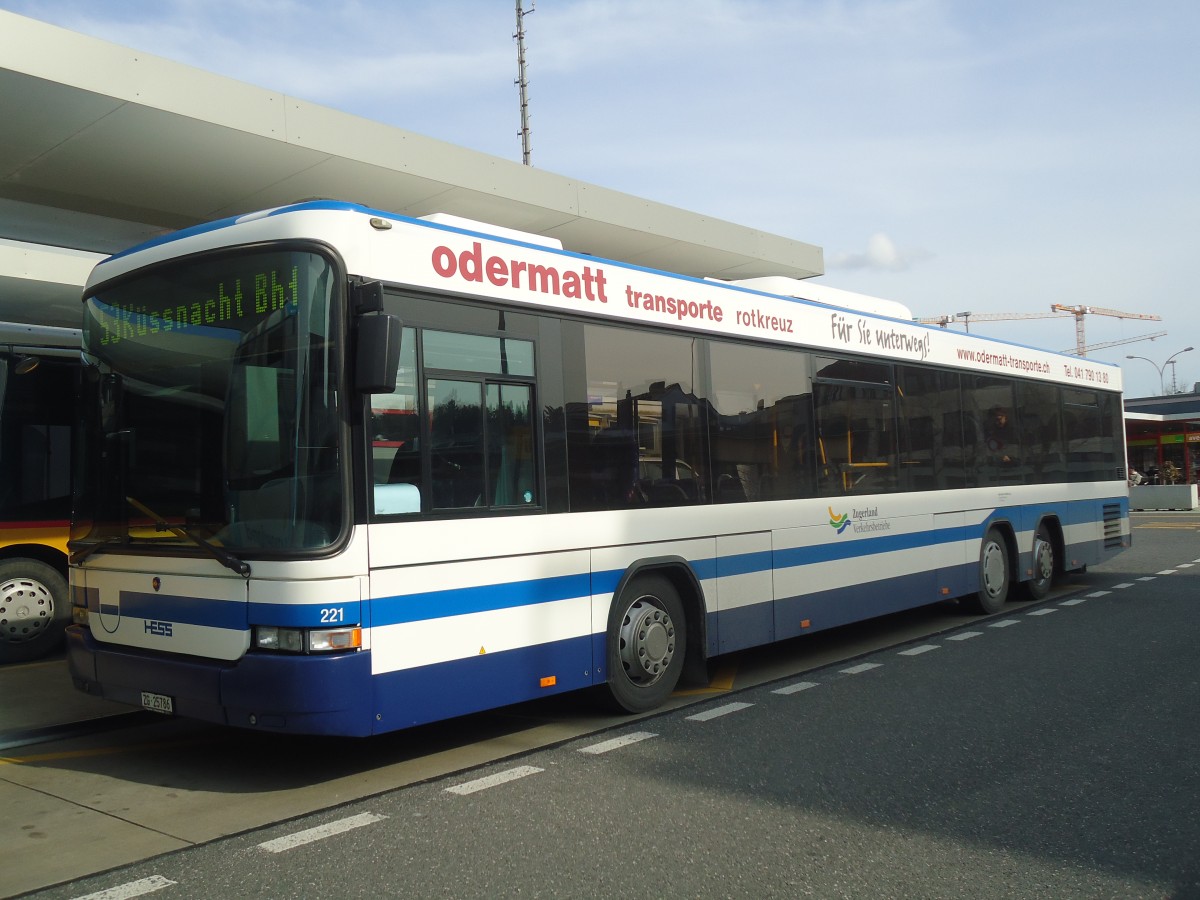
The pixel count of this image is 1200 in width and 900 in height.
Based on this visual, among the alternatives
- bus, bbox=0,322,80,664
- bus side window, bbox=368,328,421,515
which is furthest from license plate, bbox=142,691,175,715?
bus, bbox=0,322,80,664

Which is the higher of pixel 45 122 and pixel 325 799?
pixel 45 122

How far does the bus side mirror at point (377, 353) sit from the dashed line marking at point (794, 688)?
14.2 feet

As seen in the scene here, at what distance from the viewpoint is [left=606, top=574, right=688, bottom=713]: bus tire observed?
7.28 metres

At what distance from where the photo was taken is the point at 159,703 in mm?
5969

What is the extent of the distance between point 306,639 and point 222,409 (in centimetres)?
136

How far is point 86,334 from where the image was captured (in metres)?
6.76

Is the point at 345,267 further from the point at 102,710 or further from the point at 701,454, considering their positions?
the point at 102,710

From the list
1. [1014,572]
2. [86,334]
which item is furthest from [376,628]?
[1014,572]

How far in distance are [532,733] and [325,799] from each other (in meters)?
1.79

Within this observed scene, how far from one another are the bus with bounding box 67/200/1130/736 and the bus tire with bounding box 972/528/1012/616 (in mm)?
3769

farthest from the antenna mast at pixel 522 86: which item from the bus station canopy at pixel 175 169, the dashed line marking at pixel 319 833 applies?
the dashed line marking at pixel 319 833

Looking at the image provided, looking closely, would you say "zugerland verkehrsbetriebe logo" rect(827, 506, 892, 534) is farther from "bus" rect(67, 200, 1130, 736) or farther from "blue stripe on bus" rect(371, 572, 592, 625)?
"blue stripe on bus" rect(371, 572, 592, 625)

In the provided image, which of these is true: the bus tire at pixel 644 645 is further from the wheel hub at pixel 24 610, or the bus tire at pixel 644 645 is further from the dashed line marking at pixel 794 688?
the wheel hub at pixel 24 610

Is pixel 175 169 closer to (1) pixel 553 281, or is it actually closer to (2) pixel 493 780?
(1) pixel 553 281
